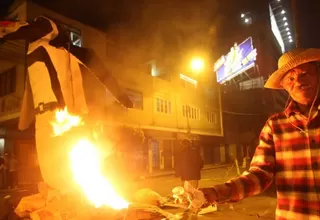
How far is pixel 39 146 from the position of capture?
3.56 m

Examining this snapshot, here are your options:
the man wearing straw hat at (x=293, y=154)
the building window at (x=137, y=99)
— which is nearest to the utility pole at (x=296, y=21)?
the man wearing straw hat at (x=293, y=154)

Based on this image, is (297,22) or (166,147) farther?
(166,147)

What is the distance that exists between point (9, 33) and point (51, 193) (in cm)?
209

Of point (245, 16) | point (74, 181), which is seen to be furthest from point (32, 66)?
point (245, 16)

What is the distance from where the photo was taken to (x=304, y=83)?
2189mm

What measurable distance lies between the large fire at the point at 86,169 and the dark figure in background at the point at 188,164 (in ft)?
22.0

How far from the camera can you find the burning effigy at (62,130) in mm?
3420

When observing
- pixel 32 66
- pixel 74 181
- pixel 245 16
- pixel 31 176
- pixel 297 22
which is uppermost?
pixel 245 16

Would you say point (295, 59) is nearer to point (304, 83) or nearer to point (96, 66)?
point (304, 83)

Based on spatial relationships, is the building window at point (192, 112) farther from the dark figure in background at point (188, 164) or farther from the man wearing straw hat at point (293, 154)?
the man wearing straw hat at point (293, 154)

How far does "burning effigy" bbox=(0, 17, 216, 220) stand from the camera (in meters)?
3.42

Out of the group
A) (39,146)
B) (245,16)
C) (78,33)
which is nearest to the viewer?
(39,146)

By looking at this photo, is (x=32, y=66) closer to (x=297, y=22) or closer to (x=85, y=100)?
(x=85, y=100)

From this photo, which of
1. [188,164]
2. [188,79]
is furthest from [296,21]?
[188,79]
